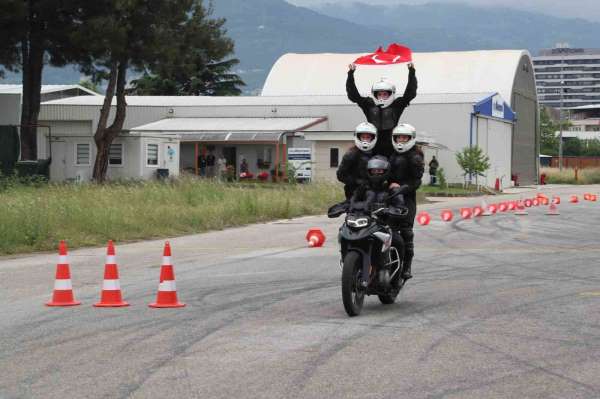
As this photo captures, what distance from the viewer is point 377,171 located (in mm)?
10859

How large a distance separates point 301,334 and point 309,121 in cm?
5129

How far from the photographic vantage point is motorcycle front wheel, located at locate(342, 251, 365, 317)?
999 centimetres

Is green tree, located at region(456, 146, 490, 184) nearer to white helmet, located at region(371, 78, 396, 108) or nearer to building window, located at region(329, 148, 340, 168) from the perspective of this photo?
building window, located at region(329, 148, 340, 168)

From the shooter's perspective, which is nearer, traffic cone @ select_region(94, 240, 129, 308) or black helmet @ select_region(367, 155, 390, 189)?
black helmet @ select_region(367, 155, 390, 189)

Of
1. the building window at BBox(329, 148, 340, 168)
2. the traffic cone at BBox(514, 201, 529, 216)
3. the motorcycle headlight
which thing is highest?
the building window at BBox(329, 148, 340, 168)

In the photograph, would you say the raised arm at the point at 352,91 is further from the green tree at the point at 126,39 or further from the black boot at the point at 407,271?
the green tree at the point at 126,39

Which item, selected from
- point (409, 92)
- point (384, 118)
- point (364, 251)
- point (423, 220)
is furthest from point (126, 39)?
point (364, 251)

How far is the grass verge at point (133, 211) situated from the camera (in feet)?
63.2

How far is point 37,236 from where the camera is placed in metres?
19.0

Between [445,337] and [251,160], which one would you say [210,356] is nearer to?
[445,337]

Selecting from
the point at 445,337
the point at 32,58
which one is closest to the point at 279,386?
the point at 445,337

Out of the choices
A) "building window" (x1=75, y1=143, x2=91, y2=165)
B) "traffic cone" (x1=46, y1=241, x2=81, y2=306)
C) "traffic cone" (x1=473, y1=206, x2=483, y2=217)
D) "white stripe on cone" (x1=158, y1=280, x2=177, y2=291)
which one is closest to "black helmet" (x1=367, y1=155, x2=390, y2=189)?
"white stripe on cone" (x1=158, y1=280, x2=177, y2=291)

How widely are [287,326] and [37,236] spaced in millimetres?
10283

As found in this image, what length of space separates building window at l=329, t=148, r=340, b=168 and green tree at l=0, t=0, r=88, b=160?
1391 cm
